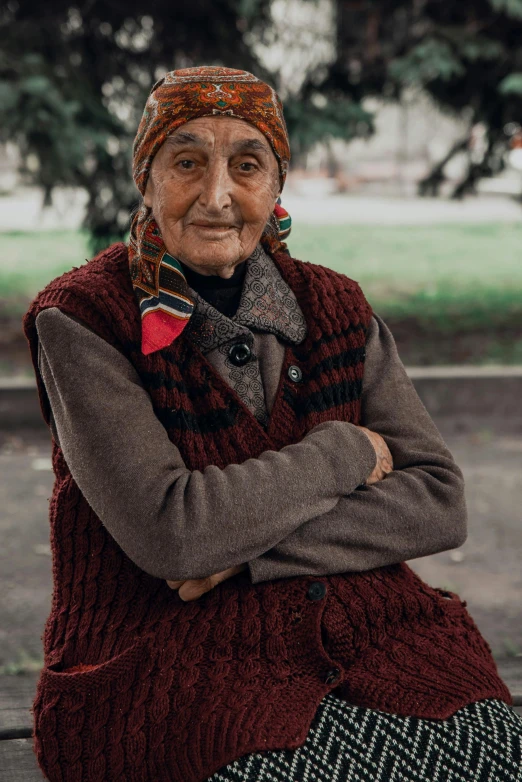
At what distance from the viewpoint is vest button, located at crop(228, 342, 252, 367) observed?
1.98 meters

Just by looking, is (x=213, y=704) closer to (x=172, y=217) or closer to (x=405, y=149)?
(x=172, y=217)

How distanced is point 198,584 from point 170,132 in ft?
2.94

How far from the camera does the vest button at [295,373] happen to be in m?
2.01

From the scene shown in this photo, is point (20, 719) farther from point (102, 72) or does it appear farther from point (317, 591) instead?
point (102, 72)

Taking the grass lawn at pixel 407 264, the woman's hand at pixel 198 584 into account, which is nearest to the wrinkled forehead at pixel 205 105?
the woman's hand at pixel 198 584

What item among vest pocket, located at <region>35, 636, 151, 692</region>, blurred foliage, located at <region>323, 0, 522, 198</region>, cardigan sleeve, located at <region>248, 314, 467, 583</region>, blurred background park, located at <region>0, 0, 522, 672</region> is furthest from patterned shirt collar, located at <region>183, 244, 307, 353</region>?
blurred foliage, located at <region>323, 0, 522, 198</region>

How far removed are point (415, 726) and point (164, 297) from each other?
3.14 ft

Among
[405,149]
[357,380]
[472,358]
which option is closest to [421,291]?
[472,358]

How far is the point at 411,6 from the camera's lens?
7125mm

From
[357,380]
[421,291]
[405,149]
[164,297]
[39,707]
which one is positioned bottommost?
[405,149]

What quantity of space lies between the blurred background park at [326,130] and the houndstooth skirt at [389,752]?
6.27ft

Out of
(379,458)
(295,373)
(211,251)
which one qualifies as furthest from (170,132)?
(379,458)

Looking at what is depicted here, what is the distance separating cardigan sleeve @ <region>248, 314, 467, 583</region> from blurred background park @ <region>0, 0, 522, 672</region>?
178cm

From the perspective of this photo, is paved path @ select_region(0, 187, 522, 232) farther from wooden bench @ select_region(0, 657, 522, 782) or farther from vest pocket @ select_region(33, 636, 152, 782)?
vest pocket @ select_region(33, 636, 152, 782)
